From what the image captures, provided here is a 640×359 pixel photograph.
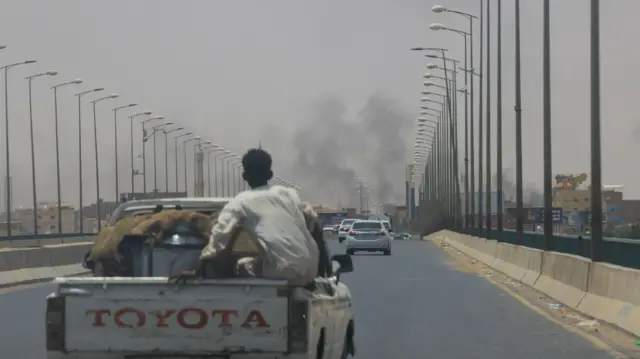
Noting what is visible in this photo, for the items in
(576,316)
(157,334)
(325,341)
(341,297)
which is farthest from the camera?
(576,316)

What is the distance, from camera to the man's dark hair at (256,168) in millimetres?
11039

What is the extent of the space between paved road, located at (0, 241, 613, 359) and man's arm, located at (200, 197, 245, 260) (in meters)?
6.30

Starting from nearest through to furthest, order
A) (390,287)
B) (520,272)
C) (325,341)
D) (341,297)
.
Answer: (325,341) < (341,297) < (390,287) < (520,272)

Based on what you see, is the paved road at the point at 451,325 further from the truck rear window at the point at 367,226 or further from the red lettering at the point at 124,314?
the truck rear window at the point at 367,226

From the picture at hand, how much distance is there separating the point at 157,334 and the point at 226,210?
3.15 feet

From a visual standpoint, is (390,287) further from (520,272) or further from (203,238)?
(203,238)

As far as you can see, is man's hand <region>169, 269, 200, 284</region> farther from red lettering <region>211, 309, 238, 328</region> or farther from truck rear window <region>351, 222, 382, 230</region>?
truck rear window <region>351, 222, 382, 230</region>

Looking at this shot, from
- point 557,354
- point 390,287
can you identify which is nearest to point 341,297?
point 557,354

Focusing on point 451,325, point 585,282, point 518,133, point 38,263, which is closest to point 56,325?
point 451,325

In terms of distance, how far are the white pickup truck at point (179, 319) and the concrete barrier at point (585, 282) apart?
395 inches

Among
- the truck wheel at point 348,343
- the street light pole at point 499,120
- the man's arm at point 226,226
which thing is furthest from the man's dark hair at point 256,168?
the street light pole at point 499,120

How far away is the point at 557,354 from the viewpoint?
1728 cm

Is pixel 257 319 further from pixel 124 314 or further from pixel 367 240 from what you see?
pixel 367 240

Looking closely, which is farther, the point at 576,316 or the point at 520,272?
the point at 520,272
